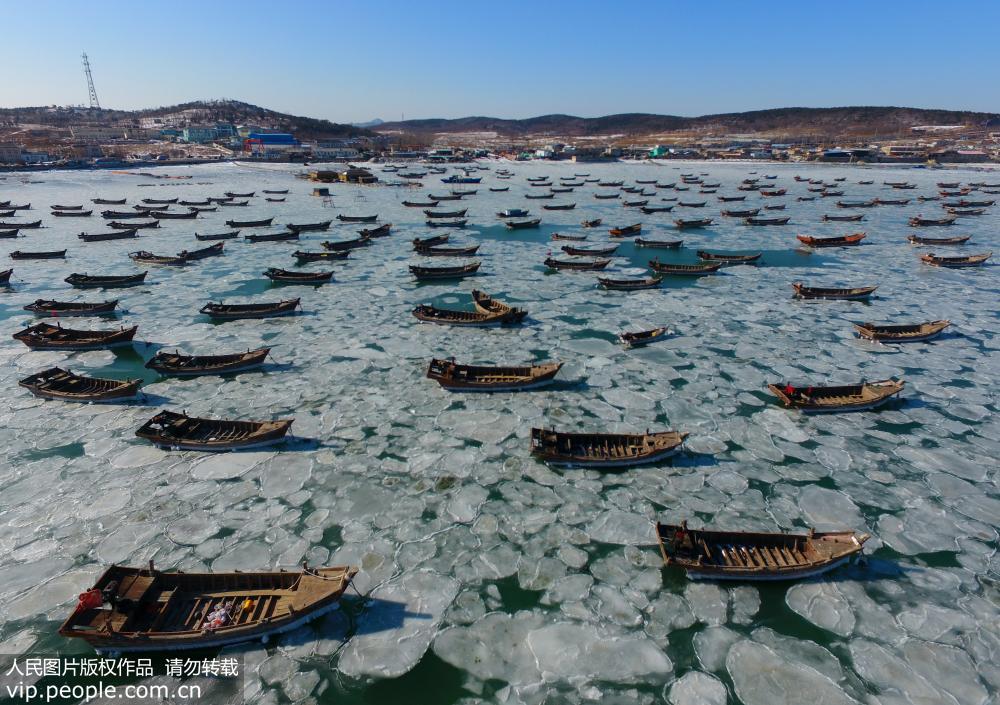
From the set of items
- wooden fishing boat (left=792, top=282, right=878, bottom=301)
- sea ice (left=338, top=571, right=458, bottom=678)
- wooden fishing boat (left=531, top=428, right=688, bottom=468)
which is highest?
wooden fishing boat (left=792, top=282, right=878, bottom=301)

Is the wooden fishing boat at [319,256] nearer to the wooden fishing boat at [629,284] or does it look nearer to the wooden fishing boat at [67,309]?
the wooden fishing boat at [67,309]

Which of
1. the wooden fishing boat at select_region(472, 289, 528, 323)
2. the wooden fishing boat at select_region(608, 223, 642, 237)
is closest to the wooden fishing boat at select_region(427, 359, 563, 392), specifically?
the wooden fishing boat at select_region(472, 289, 528, 323)

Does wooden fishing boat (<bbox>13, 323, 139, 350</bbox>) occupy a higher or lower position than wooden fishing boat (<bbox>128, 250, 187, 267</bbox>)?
lower

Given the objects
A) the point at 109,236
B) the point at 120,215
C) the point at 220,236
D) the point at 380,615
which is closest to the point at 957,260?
the point at 380,615

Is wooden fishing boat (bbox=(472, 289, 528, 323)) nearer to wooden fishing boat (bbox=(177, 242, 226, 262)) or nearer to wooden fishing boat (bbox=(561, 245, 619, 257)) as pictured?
wooden fishing boat (bbox=(561, 245, 619, 257))

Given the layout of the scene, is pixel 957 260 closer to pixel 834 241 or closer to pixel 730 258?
pixel 834 241

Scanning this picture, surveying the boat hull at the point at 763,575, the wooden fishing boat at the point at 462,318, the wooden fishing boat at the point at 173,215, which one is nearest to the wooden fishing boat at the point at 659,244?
the wooden fishing boat at the point at 462,318

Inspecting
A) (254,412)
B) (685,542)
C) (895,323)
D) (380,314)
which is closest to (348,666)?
(685,542)
